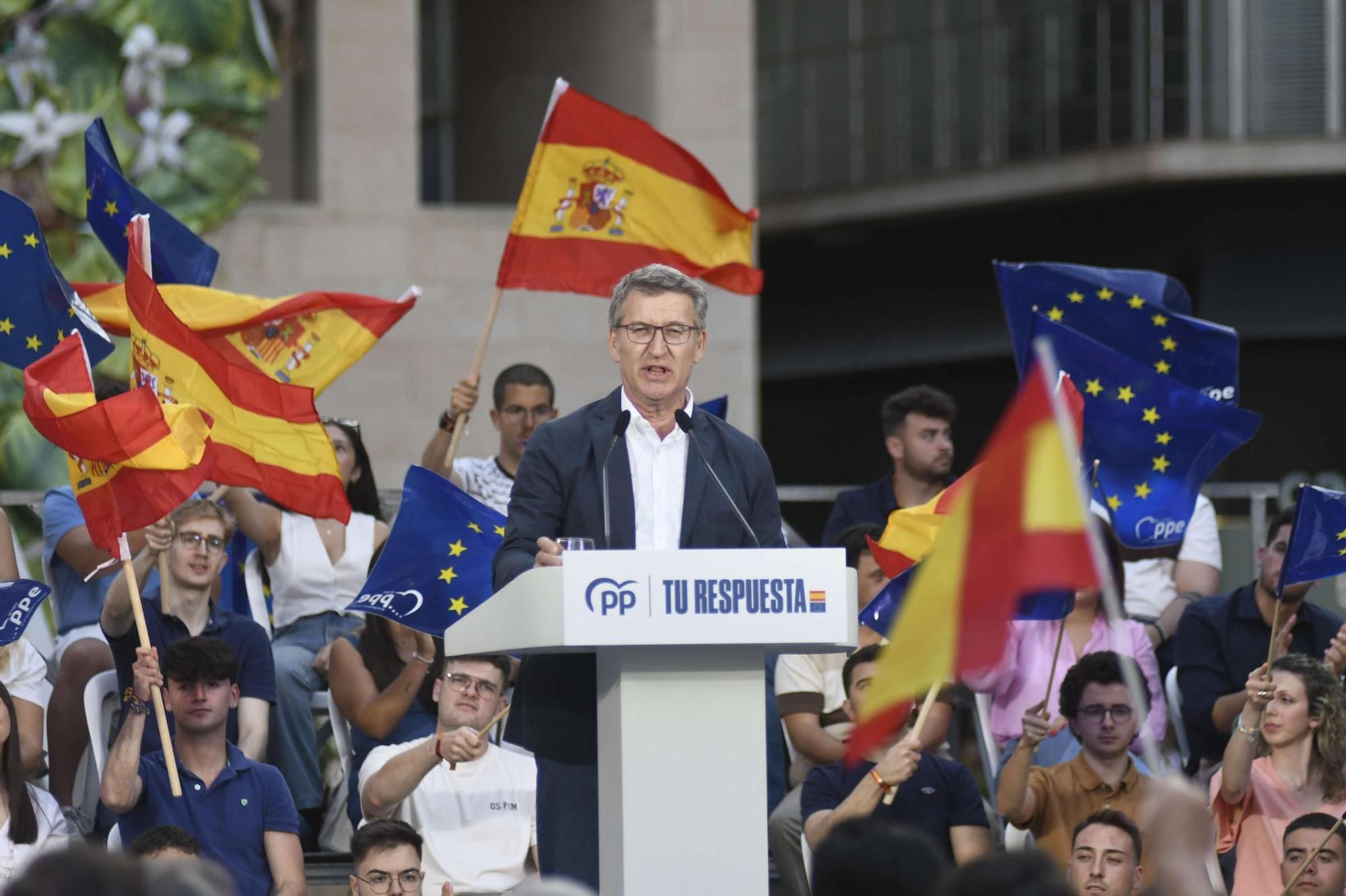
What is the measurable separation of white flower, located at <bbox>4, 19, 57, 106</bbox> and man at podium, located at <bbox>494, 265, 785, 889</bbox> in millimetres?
8521

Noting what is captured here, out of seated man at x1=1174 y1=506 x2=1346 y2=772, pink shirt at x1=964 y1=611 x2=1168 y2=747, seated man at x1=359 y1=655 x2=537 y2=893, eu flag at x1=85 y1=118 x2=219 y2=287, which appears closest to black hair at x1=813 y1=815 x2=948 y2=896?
seated man at x1=359 y1=655 x2=537 y2=893

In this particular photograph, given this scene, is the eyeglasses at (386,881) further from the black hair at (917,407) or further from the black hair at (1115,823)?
the black hair at (917,407)

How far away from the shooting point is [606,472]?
5477 millimetres

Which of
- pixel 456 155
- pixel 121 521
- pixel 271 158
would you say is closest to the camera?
pixel 121 521

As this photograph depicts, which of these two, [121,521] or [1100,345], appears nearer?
[121,521]

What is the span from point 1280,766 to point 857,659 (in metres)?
1.48

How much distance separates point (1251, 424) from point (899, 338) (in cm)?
1364

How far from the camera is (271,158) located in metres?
15.0

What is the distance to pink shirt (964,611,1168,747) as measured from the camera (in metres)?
8.40

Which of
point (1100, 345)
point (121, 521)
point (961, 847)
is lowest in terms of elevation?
point (961, 847)

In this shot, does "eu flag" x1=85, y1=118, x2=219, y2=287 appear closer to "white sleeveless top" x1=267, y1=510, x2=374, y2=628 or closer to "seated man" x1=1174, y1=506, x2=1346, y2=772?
"white sleeveless top" x1=267, y1=510, x2=374, y2=628

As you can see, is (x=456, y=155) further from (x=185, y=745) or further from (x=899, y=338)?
(x=185, y=745)

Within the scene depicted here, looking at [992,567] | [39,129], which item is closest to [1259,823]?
[992,567]

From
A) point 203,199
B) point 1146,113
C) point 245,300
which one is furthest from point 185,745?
point 1146,113
